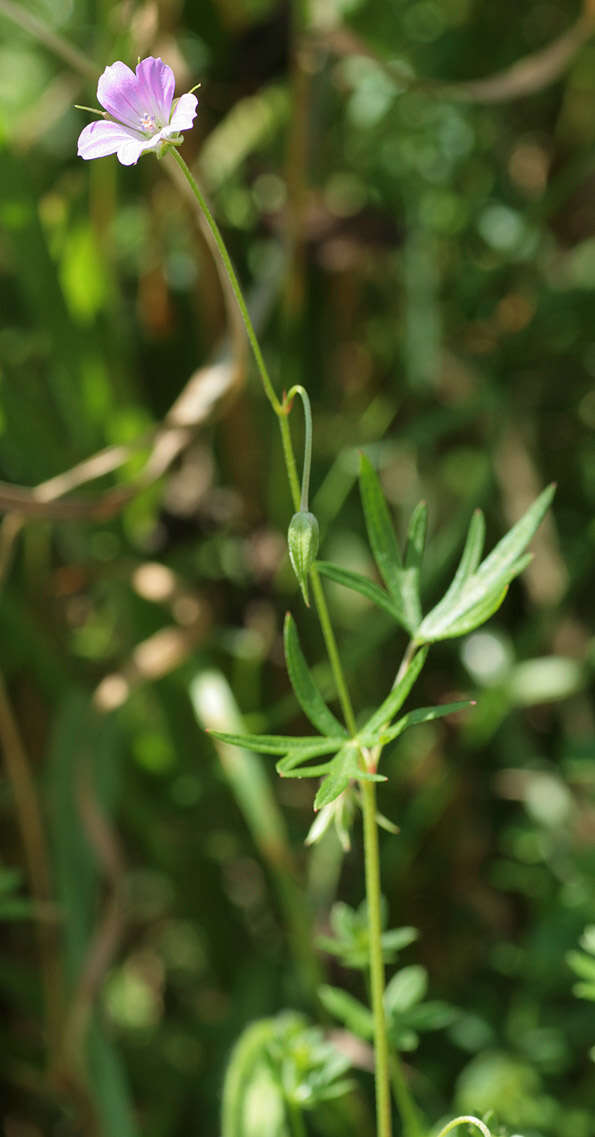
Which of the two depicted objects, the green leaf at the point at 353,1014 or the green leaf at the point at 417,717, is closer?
the green leaf at the point at 417,717

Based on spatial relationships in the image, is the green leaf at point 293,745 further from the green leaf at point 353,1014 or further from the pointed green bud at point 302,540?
the green leaf at point 353,1014

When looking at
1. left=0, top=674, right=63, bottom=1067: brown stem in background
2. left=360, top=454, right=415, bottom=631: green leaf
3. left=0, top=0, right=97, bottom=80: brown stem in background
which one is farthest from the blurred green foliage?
left=360, top=454, right=415, bottom=631: green leaf

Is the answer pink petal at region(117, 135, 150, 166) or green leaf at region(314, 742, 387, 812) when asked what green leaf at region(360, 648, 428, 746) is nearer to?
green leaf at region(314, 742, 387, 812)

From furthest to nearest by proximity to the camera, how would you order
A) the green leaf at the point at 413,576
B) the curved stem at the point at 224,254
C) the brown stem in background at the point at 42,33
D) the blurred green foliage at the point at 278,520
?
the blurred green foliage at the point at 278,520 < the brown stem in background at the point at 42,33 < the green leaf at the point at 413,576 < the curved stem at the point at 224,254

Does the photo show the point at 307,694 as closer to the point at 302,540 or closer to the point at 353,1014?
the point at 302,540

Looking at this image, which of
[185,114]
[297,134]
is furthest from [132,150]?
[297,134]

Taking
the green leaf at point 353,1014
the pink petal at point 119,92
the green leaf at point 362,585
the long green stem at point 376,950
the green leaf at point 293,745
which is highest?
the pink petal at point 119,92

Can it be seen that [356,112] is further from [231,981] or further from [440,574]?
[231,981]

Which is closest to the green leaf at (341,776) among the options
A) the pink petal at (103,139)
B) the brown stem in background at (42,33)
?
the pink petal at (103,139)
